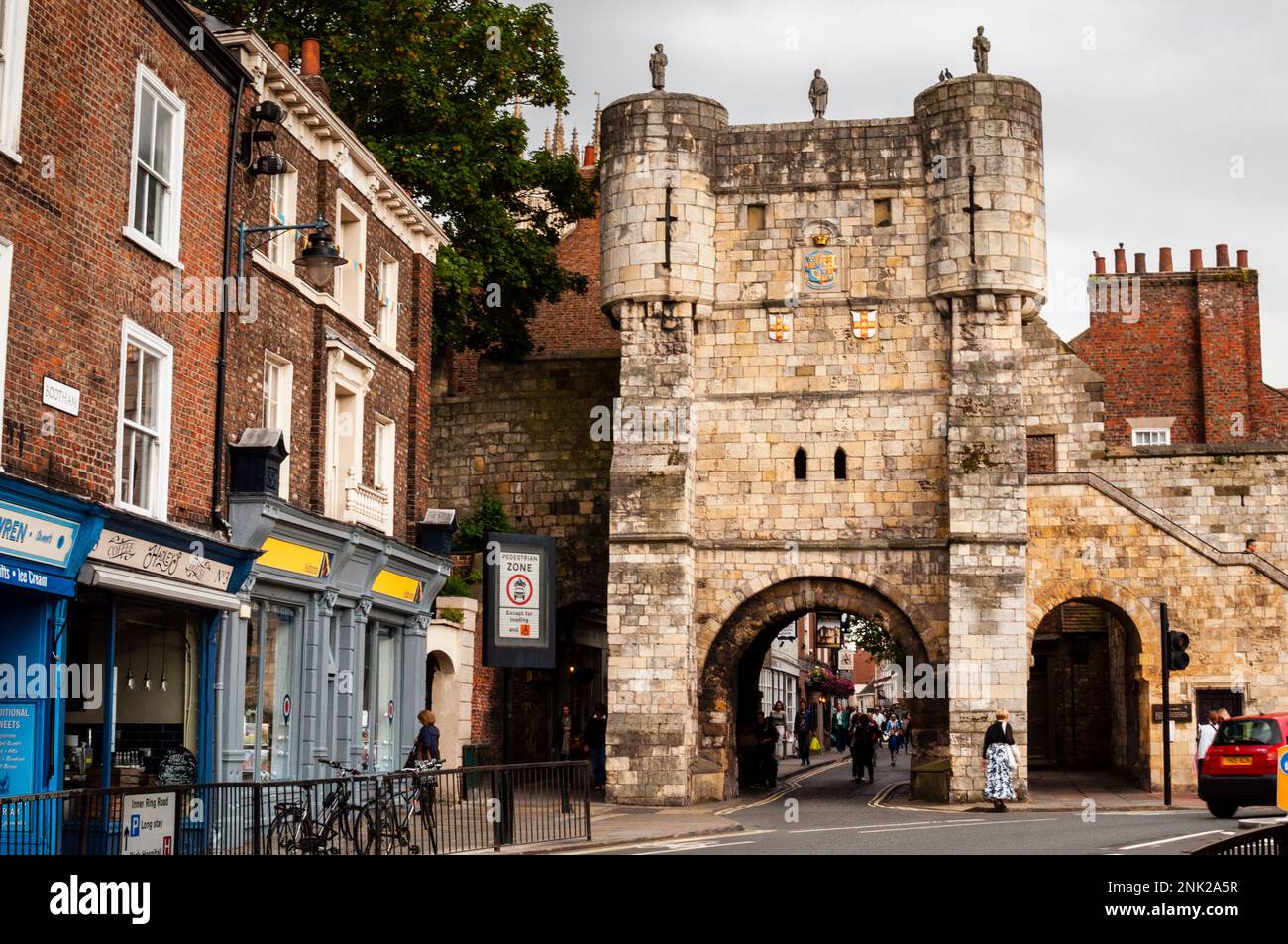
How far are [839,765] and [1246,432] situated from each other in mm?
15409

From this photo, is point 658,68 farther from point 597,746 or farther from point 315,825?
point 315,825

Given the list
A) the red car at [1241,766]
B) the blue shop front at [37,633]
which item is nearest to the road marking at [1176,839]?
the red car at [1241,766]

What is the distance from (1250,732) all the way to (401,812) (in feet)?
39.5

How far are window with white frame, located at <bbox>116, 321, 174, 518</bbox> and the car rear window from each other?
14.3 m

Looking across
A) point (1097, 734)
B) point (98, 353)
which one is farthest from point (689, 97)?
point (1097, 734)

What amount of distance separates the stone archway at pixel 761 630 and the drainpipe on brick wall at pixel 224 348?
12771 mm

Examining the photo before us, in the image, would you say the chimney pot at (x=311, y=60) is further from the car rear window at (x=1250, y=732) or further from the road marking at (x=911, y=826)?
the car rear window at (x=1250, y=732)

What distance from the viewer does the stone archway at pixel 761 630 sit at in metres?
28.0

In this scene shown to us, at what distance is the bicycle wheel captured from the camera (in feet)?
44.4

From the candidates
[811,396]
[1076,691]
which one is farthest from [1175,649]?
[1076,691]

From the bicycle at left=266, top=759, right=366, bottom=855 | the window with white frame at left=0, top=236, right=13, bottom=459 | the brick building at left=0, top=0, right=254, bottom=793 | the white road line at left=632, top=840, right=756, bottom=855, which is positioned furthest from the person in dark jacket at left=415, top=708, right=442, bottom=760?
the window with white frame at left=0, top=236, right=13, bottom=459

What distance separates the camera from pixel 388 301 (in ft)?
79.6
